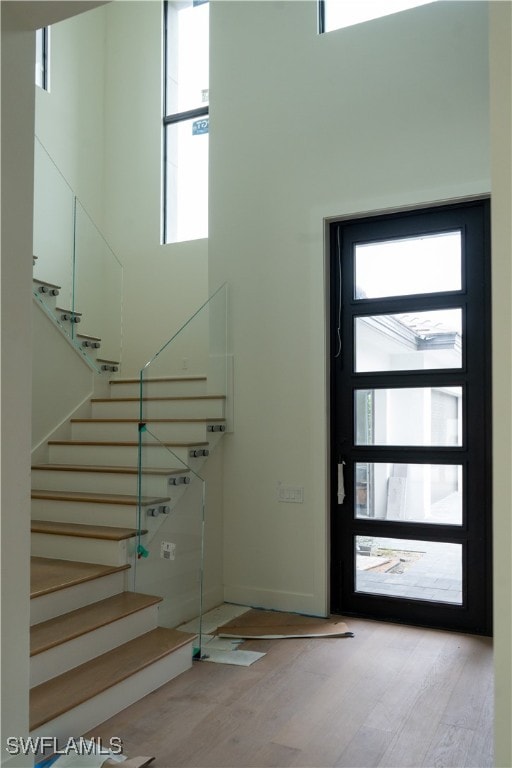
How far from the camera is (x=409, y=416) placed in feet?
13.3

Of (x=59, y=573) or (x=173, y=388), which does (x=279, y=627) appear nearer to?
(x=59, y=573)

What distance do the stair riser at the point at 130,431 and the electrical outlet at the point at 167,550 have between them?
61 centimetres

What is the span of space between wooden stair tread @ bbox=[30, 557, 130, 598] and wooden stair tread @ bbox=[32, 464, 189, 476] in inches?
21.3

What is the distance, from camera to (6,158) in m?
1.98

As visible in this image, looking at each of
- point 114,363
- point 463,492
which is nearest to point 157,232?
point 114,363

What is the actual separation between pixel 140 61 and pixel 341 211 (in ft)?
11.2

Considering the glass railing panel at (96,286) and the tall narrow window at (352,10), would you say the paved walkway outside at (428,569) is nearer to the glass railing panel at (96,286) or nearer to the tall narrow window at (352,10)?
the glass railing panel at (96,286)

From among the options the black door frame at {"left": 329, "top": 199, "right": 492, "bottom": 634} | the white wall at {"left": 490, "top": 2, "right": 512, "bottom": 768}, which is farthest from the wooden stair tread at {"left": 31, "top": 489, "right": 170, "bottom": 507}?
the white wall at {"left": 490, "top": 2, "right": 512, "bottom": 768}

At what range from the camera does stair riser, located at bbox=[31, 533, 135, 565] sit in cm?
338

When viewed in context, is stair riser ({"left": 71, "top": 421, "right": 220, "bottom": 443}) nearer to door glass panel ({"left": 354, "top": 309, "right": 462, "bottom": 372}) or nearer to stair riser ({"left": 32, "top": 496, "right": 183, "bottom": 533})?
stair riser ({"left": 32, "top": 496, "right": 183, "bottom": 533})

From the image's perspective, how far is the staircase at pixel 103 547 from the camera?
2.64 metres

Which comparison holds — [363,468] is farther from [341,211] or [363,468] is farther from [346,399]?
[341,211]

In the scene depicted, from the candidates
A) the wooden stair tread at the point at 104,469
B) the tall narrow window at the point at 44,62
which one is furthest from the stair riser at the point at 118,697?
the tall narrow window at the point at 44,62

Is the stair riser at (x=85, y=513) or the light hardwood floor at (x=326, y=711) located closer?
the light hardwood floor at (x=326, y=711)
